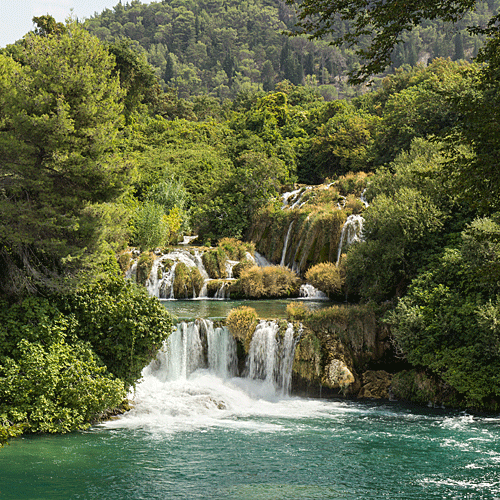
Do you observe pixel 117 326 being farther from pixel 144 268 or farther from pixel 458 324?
pixel 144 268

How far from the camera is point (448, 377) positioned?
48.4 feet

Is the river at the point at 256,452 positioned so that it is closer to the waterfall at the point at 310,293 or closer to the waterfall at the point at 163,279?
the waterfall at the point at 310,293

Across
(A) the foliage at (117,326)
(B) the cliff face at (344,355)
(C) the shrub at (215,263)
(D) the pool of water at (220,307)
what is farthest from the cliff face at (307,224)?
(A) the foliage at (117,326)

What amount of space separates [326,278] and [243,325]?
736 centimetres

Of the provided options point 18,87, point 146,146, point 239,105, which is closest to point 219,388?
point 18,87

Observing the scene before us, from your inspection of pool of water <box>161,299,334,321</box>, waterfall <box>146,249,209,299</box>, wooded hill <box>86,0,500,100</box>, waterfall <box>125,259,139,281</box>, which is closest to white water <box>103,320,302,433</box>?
pool of water <box>161,299,334,321</box>

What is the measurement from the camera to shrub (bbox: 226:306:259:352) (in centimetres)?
1717

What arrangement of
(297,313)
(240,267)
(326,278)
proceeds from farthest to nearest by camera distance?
(240,267)
(326,278)
(297,313)

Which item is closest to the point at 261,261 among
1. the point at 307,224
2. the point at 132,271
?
the point at 307,224

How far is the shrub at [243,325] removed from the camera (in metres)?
17.2

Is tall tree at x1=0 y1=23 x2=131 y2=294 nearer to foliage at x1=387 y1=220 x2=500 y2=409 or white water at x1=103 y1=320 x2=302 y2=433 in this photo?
white water at x1=103 y1=320 x2=302 y2=433

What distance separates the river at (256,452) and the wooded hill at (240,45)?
95.1 meters

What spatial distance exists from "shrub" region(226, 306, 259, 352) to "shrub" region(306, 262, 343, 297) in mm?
6878

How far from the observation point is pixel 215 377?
16.8m
